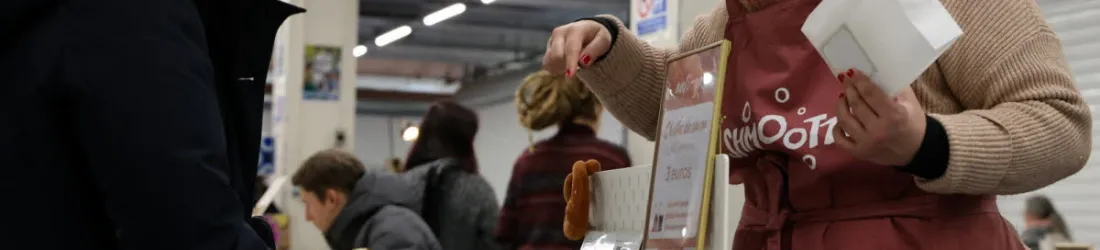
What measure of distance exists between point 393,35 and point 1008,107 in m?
16.4

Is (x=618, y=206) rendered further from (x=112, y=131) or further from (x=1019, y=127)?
(x=112, y=131)

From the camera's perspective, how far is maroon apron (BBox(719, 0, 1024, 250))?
1414 millimetres

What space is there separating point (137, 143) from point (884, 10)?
773mm

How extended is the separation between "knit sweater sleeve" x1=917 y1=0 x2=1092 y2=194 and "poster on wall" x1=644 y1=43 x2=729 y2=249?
0.82 ft

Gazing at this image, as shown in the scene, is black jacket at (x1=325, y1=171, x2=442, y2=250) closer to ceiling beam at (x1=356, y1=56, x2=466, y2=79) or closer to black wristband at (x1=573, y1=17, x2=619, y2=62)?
black wristband at (x1=573, y1=17, x2=619, y2=62)

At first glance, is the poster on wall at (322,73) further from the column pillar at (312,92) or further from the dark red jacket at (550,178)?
the dark red jacket at (550,178)

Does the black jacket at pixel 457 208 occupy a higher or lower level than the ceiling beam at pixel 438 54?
lower

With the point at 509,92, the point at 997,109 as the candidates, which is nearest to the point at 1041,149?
the point at 997,109

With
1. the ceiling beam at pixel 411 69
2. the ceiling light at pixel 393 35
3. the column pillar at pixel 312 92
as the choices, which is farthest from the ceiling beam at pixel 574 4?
the ceiling beam at pixel 411 69

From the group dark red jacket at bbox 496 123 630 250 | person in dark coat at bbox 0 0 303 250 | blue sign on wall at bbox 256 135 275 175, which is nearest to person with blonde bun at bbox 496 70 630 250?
dark red jacket at bbox 496 123 630 250

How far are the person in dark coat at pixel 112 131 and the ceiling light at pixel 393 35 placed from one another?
15.5 meters

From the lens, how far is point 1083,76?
6.24m

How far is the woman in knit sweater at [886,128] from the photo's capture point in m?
1.26

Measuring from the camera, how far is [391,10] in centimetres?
1553
